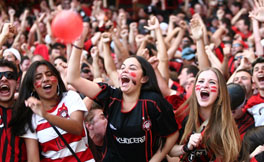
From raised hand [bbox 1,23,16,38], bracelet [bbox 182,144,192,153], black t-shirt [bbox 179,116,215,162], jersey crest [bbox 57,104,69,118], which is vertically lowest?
black t-shirt [bbox 179,116,215,162]

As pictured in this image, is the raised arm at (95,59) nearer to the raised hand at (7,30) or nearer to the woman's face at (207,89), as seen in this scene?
the raised hand at (7,30)

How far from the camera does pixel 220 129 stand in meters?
3.58

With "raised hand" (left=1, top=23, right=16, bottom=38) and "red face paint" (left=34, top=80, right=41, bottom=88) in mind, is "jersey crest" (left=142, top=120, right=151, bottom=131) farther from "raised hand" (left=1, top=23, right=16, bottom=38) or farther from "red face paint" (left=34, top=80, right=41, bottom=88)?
"raised hand" (left=1, top=23, right=16, bottom=38)

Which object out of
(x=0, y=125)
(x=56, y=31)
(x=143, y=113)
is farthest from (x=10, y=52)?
(x=143, y=113)

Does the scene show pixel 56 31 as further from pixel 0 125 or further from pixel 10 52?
pixel 10 52

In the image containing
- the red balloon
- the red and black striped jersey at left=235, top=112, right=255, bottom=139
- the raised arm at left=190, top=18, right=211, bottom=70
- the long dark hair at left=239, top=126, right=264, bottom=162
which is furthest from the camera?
the raised arm at left=190, top=18, right=211, bottom=70

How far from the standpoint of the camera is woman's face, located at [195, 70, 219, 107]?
147 inches

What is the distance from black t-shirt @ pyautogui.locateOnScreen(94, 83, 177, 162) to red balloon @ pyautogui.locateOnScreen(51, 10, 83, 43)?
69cm

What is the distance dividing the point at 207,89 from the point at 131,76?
27.6 inches

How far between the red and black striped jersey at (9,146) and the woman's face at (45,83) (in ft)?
1.22

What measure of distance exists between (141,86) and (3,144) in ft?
4.26

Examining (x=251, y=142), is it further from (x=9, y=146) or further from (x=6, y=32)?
(x=6, y=32)

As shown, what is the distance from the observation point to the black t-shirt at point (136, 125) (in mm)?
3525

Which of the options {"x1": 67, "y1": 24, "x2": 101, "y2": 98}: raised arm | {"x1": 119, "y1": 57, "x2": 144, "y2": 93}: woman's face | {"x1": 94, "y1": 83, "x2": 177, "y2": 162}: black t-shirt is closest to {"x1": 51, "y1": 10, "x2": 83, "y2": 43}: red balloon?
{"x1": 67, "y1": 24, "x2": 101, "y2": 98}: raised arm
